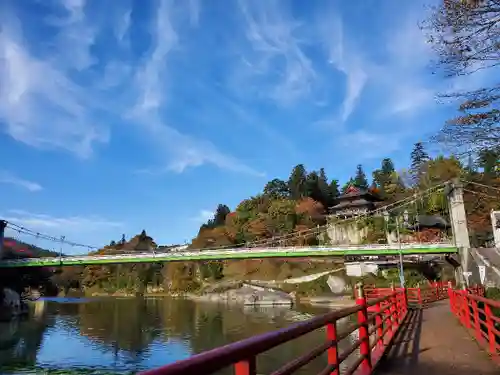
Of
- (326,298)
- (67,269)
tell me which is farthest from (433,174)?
(67,269)

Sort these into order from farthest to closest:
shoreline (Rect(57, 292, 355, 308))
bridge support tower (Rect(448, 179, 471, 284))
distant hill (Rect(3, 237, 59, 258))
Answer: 1. distant hill (Rect(3, 237, 59, 258))
2. shoreline (Rect(57, 292, 355, 308))
3. bridge support tower (Rect(448, 179, 471, 284))

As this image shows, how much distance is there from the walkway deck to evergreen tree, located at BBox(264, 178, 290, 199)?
6917 cm

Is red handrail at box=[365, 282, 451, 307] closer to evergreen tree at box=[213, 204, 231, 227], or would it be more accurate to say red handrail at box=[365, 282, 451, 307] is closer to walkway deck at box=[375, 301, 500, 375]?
walkway deck at box=[375, 301, 500, 375]

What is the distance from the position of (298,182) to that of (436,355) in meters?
71.4

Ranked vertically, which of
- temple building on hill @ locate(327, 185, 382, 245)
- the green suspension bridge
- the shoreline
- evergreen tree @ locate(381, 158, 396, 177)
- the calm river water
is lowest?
the calm river water

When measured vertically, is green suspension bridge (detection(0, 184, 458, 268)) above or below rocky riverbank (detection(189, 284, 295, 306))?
above

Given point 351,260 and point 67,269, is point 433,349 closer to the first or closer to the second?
point 351,260

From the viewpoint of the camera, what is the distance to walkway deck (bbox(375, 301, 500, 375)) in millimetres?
6098

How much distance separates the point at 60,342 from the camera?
Answer: 22.3 m

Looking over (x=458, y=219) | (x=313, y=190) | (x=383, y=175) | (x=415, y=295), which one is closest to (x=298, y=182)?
(x=313, y=190)

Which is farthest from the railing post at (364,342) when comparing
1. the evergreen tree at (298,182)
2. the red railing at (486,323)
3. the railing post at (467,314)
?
the evergreen tree at (298,182)

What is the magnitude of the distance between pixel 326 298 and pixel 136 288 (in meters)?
41.8

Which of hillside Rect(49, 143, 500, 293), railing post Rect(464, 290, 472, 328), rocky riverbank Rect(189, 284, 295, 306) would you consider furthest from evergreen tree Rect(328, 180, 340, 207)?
railing post Rect(464, 290, 472, 328)

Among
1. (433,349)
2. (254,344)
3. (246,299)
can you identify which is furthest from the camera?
(246,299)
